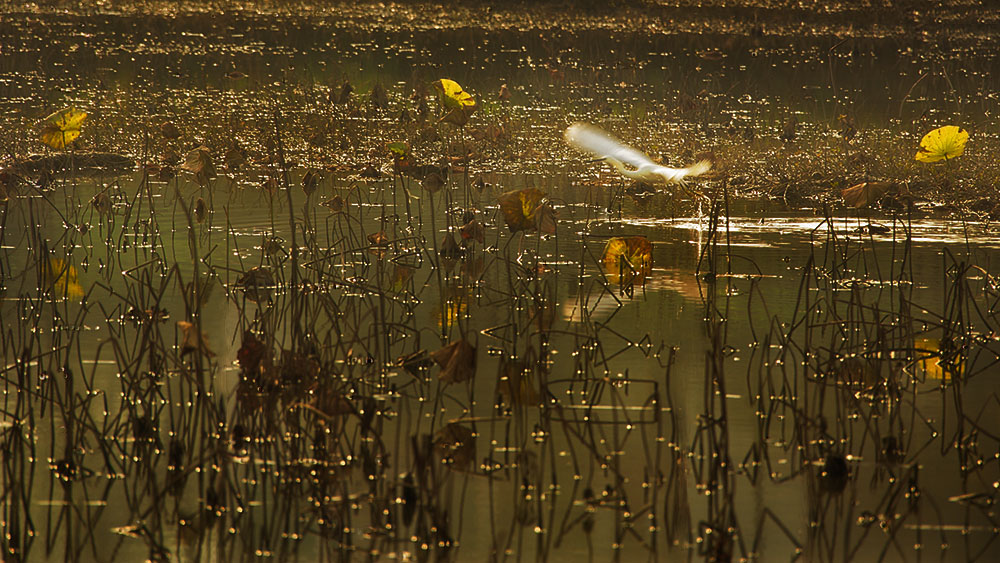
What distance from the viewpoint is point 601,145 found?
11.3m

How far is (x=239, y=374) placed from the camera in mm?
4605

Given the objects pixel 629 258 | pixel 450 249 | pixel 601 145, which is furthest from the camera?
pixel 601 145

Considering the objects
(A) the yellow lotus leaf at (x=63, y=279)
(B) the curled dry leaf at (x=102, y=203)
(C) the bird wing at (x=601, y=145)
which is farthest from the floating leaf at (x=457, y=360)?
(C) the bird wing at (x=601, y=145)

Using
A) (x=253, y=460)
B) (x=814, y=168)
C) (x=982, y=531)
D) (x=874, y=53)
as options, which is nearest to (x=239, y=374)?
(x=253, y=460)

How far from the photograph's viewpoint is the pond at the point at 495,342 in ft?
11.4

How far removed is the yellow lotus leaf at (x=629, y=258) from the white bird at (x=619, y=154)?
64.7 inches

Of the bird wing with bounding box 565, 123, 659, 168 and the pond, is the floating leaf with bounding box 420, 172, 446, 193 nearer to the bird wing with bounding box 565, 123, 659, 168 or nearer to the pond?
the pond

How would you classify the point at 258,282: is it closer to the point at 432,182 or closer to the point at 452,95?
the point at 432,182

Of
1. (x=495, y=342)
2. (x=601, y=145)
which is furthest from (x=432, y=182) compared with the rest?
(x=601, y=145)

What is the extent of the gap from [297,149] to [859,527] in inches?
299

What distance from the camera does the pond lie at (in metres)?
3.46

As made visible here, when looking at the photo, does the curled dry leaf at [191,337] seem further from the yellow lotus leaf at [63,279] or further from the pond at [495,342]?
the yellow lotus leaf at [63,279]

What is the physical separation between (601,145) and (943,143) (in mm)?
5532

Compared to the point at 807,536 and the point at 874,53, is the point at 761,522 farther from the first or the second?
the point at 874,53
